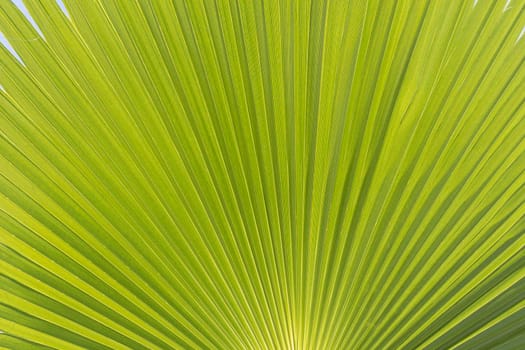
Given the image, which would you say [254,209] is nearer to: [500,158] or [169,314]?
[169,314]

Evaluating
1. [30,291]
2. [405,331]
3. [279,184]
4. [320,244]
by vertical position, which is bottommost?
[30,291]

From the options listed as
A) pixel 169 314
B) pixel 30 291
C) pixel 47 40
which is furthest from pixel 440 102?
pixel 30 291

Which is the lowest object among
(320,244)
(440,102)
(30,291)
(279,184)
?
(30,291)

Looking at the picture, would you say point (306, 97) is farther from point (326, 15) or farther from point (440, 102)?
point (440, 102)

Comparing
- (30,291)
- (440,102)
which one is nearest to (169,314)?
(30,291)

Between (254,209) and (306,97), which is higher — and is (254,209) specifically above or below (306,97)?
below

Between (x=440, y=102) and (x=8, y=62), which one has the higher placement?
(x=440, y=102)
